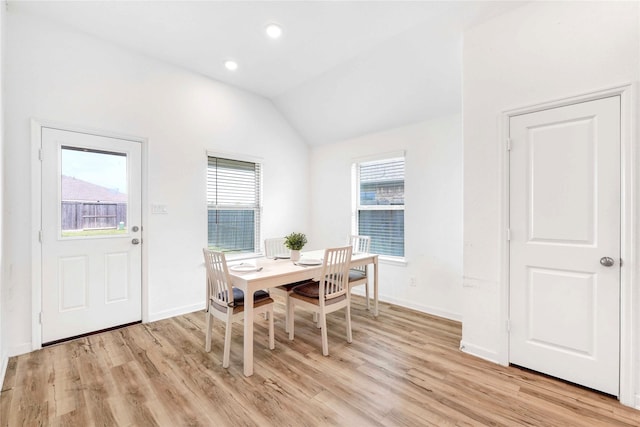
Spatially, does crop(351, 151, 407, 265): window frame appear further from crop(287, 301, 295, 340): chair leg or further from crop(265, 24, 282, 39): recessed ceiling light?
crop(265, 24, 282, 39): recessed ceiling light

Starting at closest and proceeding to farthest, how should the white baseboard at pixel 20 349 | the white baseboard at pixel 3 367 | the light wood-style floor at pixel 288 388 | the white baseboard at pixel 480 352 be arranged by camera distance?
the light wood-style floor at pixel 288 388
the white baseboard at pixel 3 367
the white baseboard at pixel 480 352
the white baseboard at pixel 20 349

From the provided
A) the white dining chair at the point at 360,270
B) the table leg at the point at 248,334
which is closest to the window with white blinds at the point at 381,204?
the white dining chair at the point at 360,270

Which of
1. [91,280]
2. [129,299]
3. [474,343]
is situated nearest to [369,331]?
[474,343]

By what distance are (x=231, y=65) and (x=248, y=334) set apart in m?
3.00

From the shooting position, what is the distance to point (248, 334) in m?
2.19

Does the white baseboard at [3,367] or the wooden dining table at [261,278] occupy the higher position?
the wooden dining table at [261,278]

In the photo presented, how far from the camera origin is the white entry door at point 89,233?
8.71 feet

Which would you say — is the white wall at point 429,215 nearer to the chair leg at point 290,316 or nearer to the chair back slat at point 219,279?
the chair leg at point 290,316

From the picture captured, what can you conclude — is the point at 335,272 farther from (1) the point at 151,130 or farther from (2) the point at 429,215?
(1) the point at 151,130

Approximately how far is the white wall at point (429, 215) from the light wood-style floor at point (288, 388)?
2.43 ft

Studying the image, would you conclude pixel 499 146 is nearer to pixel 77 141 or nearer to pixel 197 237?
pixel 197 237

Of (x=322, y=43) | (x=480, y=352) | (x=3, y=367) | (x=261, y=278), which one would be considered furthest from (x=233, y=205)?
(x=480, y=352)

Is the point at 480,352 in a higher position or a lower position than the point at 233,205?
lower

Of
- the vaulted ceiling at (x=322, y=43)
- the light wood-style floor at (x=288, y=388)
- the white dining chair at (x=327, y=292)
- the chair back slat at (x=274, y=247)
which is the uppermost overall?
the vaulted ceiling at (x=322, y=43)
